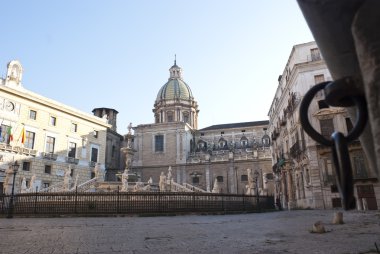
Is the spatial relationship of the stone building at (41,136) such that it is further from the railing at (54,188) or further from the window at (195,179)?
the window at (195,179)

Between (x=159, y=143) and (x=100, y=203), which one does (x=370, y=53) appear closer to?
(x=100, y=203)

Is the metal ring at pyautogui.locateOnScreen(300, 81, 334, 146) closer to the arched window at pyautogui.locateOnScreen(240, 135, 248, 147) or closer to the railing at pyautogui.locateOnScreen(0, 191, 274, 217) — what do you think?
the railing at pyautogui.locateOnScreen(0, 191, 274, 217)

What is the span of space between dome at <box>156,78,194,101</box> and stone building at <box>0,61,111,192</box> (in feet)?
82.7

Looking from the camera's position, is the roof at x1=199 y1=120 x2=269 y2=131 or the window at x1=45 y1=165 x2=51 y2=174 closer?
the window at x1=45 y1=165 x2=51 y2=174

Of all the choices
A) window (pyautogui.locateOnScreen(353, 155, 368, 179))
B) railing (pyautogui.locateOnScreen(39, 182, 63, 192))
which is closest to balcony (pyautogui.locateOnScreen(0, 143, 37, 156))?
railing (pyautogui.locateOnScreen(39, 182, 63, 192))

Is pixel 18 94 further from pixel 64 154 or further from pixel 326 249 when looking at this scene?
pixel 326 249

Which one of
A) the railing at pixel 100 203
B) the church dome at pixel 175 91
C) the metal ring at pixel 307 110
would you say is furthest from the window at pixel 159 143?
the metal ring at pixel 307 110

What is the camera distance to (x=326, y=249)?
4957mm

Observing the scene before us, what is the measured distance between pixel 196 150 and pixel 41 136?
30.5 m

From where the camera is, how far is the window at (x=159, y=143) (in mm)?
56125

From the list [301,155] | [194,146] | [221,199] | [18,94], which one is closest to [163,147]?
[194,146]

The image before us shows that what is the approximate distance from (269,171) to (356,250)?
157 ft

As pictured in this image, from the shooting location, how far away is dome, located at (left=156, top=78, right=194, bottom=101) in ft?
222

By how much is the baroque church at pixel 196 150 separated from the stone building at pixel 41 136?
1271 centimetres
